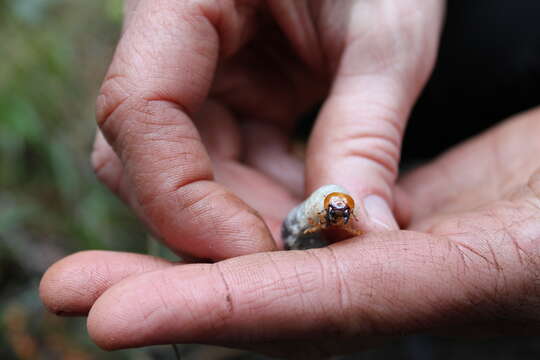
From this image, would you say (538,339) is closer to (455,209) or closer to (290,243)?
(455,209)

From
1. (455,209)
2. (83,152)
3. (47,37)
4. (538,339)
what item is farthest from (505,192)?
(47,37)

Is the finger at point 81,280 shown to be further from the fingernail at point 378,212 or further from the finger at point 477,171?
the finger at point 477,171

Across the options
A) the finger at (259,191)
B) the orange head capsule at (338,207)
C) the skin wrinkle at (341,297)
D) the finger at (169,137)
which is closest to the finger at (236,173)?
the finger at (259,191)

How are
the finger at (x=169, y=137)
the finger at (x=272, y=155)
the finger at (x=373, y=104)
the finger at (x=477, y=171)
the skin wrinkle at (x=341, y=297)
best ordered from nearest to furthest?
the skin wrinkle at (x=341, y=297), the finger at (x=169, y=137), the finger at (x=373, y=104), the finger at (x=477, y=171), the finger at (x=272, y=155)

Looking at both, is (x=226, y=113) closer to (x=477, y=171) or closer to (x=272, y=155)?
(x=272, y=155)

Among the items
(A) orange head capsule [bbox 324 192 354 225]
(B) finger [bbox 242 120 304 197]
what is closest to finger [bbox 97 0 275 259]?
(A) orange head capsule [bbox 324 192 354 225]
